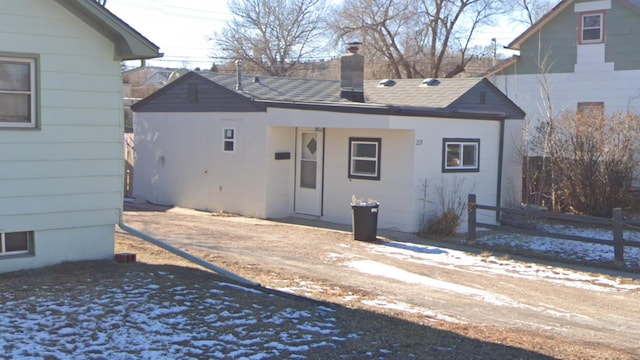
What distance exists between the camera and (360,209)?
1473 centimetres

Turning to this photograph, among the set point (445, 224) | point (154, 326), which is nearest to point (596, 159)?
point (445, 224)

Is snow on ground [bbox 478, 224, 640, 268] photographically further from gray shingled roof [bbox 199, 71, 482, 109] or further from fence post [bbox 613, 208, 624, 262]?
gray shingled roof [bbox 199, 71, 482, 109]

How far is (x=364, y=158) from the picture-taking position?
17094 millimetres

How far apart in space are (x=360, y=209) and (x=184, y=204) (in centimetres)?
757

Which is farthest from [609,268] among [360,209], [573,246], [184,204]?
[184,204]

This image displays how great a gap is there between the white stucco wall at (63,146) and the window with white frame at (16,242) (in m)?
0.12

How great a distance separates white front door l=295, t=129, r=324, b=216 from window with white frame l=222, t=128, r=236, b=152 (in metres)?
1.75

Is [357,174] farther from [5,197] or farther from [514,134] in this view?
[5,197]

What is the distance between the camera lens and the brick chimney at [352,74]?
1938 centimetres

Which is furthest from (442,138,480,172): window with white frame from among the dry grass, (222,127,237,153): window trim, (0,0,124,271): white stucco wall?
(0,0,124,271): white stucco wall

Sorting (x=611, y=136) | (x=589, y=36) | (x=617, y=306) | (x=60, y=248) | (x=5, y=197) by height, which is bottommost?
(x=617, y=306)

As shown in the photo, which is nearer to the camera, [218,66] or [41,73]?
[41,73]

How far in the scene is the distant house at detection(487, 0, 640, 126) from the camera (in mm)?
23609

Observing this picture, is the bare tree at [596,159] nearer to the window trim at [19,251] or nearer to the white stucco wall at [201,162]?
the white stucco wall at [201,162]
